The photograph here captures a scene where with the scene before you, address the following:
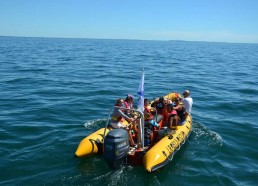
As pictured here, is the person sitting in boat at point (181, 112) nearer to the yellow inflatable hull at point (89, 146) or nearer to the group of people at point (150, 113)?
the group of people at point (150, 113)

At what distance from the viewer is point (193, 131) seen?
12.3 metres

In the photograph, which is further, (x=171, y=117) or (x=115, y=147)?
(x=171, y=117)

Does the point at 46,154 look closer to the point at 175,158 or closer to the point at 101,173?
the point at 101,173

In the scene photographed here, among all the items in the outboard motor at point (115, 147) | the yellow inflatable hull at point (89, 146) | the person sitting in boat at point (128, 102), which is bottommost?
the yellow inflatable hull at point (89, 146)

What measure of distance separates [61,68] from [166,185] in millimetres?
22927

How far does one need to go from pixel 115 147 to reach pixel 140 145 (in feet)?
4.07

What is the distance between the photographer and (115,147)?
7.90 meters

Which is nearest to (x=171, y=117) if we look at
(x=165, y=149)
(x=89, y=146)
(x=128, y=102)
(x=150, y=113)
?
(x=150, y=113)

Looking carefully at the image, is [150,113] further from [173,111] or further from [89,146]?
[89,146]

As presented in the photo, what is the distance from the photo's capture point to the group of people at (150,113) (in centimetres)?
923

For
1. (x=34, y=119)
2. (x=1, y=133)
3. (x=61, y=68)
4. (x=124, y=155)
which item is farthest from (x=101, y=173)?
(x=61, y=68)

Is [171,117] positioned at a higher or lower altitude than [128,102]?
lower

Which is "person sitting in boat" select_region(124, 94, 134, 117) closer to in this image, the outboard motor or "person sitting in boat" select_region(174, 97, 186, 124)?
the outboard motor

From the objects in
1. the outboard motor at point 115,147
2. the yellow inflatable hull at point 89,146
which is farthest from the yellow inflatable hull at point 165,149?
the yellow inflatable hull at point 89,146
